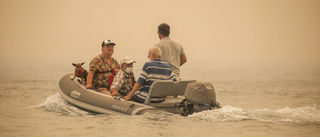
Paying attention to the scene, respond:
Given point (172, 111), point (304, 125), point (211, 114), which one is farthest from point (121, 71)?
point (304, 125)

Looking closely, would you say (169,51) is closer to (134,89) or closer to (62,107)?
(134,89)

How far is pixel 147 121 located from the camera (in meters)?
9.18

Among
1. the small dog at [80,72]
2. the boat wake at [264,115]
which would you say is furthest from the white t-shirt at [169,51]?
the small dog at [80,72]

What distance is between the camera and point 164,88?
930cm

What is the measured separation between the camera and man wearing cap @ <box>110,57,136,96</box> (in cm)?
963

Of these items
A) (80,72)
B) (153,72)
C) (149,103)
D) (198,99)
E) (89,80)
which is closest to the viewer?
(198,99)

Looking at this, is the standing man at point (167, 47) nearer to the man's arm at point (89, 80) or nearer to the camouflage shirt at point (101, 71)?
the camouflage shirt at point (101, 71)

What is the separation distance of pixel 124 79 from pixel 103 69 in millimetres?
766

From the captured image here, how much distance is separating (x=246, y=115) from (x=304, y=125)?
→ 3.37 ft

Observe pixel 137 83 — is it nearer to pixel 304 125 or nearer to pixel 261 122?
pixel 261 122

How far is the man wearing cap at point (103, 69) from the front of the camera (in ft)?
33.7

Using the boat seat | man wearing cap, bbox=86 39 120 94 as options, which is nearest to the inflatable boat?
the boat seat

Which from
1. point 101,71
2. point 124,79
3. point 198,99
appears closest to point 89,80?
point 101,71

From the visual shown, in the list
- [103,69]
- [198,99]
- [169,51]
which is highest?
[169,51]
